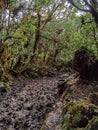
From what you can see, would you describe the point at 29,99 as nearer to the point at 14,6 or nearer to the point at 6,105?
the point at 6,105

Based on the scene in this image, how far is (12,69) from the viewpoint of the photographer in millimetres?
16734

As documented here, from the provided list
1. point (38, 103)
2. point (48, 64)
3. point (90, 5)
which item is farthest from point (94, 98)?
point (48, 64)

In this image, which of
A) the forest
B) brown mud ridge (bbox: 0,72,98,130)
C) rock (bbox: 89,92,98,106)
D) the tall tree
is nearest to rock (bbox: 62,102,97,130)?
the forest

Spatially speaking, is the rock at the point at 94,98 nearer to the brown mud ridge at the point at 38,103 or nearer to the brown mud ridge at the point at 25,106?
the brown mud ridge at the point at 38,103

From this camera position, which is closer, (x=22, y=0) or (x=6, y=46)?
(x=6, y=46)

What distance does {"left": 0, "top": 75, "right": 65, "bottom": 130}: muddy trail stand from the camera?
8.34m

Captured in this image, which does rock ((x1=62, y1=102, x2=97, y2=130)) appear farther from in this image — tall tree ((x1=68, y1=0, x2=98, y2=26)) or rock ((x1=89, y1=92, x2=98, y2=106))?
tall tree ((x1=68, y1=0, x2=98, y2=26))

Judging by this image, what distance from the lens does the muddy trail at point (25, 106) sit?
27.4ft

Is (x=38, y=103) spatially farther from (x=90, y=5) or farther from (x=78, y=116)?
(x=90, y=5)

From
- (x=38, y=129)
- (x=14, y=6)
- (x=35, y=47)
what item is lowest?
(x=38, y=129)

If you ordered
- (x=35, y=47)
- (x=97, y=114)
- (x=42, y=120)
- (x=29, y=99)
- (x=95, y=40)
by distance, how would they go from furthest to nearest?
(x=35, y=47) → (x=95, y=40) → (x=29, y=99) → (x=42, y=120) → (x=97, y=114)

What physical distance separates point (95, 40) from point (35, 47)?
9129 millimetres

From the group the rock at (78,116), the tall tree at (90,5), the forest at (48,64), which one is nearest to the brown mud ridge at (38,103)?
the forest at (48,64)

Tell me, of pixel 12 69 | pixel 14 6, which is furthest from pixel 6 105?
pixel 14 6
